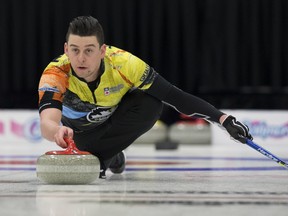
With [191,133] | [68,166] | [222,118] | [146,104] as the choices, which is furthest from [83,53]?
[191,133]

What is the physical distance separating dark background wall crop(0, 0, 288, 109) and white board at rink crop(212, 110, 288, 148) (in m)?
1.60

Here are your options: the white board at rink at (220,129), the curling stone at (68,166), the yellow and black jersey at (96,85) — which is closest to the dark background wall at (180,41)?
the white board at rink at (220,129)

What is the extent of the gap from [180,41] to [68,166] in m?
8.09

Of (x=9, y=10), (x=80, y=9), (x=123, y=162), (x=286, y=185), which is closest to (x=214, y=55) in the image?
(x=80, y=9)

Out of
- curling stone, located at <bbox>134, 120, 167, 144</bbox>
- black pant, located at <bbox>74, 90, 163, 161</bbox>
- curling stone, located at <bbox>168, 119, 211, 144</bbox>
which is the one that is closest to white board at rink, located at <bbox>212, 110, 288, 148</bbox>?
curling stone, located at <bbox>168, 119, 211, 144</bbox>

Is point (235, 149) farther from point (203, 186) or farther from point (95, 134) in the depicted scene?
point (203, 186)

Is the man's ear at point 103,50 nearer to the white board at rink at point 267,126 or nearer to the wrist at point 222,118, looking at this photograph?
the wrist at point 222,118

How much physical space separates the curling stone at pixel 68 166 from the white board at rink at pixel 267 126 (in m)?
5.51

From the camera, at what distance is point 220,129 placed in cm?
827

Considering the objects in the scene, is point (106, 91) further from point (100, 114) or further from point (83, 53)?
point (83, 53)

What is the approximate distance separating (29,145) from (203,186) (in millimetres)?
5697

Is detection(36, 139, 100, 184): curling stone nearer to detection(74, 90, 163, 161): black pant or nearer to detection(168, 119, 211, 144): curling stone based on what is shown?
detection(74, 90, 163, 161): black pant

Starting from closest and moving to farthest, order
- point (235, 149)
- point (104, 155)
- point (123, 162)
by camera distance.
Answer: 1. point (104, 155)
2. point (123, 162)
3. point (235, 149)

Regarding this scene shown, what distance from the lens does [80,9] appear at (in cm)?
1130
